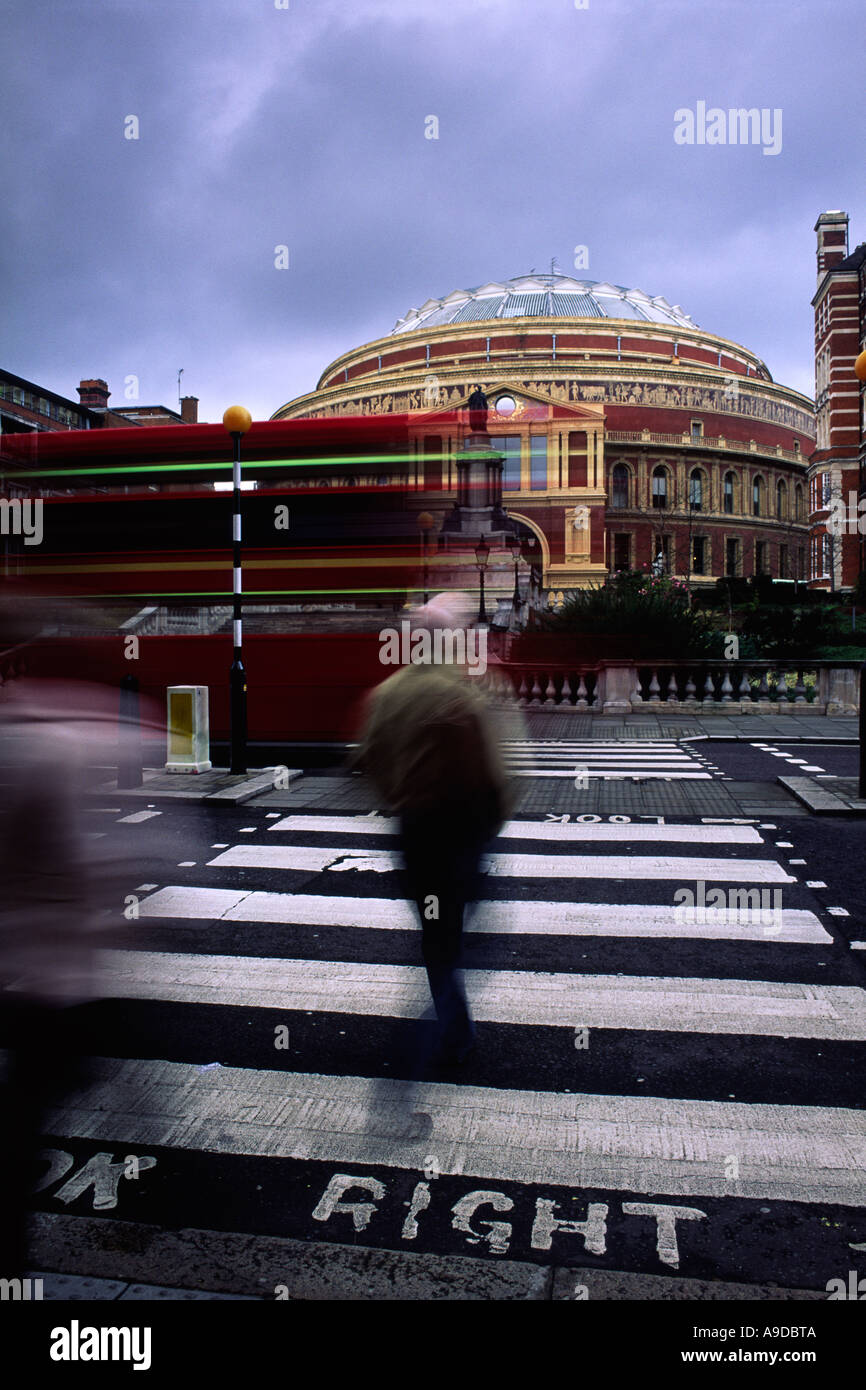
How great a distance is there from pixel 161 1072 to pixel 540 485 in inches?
2899

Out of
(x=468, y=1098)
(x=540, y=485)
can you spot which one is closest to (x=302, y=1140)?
(x=468, y=1098)

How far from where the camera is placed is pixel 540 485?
74.9m

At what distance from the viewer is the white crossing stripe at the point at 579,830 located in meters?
8.55

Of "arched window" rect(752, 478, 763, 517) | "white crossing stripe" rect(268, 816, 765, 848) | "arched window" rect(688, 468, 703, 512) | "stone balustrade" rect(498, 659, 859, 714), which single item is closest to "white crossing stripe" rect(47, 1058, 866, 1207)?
"white crossing stripe" rect(268, 816, 765, 848)

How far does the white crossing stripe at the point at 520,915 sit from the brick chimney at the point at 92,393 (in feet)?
331

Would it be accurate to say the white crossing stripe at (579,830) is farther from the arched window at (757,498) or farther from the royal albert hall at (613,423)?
the arched window at (757,498)

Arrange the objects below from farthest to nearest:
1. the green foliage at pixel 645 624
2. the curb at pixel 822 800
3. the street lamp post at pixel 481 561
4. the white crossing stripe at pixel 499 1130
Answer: the street lamp post at pixel 481 561, the green foliage at pixel 645 624, the curb at pixel 822 800, the white crossing stripe at pixel 499 1130

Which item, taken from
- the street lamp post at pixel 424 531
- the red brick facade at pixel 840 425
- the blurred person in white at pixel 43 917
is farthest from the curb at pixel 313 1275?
the red brick facade at pixel 840 425

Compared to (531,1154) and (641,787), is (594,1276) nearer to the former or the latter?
(531,1154)

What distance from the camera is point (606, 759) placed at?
13.8 m

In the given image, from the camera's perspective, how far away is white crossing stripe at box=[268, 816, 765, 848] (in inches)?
336

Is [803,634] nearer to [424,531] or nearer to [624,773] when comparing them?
[624,773]

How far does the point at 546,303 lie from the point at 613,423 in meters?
19.3

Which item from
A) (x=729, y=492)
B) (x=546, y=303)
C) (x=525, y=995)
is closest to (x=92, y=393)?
(x=546, y=303)
